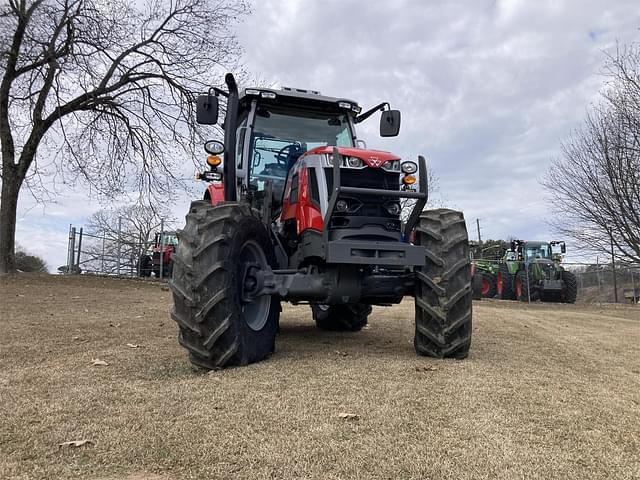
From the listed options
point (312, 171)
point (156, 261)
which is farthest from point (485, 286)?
point (312, 171)

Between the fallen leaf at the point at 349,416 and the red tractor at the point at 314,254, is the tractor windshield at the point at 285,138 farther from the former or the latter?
the fallen leaf at the point at 349,416

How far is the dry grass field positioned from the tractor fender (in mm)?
1615

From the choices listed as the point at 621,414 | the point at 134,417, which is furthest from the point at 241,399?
the point at 621,414

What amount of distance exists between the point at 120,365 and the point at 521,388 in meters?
3.07

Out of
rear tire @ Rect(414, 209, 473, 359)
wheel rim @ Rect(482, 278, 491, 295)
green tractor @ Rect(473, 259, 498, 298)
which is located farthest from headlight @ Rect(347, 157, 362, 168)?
wheel rim @ Rect(482, 278, 491, 295)

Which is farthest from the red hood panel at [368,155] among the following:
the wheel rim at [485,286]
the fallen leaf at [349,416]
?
the wheel rim at [485,286]

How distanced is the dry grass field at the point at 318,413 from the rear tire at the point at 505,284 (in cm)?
1633

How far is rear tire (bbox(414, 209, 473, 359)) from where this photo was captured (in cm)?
443

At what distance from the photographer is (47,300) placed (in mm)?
10000

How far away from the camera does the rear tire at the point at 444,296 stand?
443cm

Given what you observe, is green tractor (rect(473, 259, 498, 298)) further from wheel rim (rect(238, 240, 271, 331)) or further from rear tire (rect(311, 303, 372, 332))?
wheel rim (rect(238, 240, 271, 331))

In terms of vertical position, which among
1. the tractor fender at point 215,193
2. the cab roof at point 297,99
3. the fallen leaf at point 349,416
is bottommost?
the fallen leaf at point 349,416

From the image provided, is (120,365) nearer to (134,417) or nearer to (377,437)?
(134,417)

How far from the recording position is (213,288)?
3.91 m
